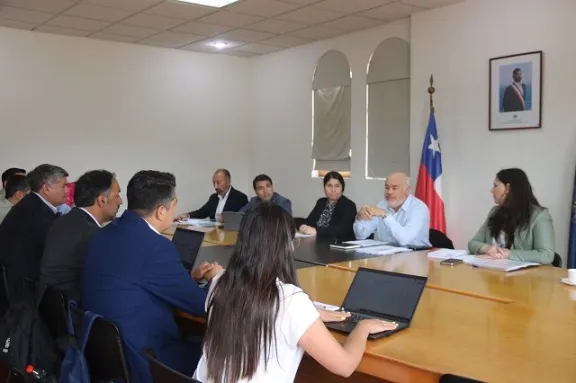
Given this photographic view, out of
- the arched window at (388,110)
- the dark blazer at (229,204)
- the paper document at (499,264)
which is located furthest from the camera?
the dark blazer at (229,204)

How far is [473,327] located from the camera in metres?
1.95

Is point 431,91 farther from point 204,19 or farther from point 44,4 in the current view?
point 44,4

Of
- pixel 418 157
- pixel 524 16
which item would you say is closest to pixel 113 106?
pixel 418 157

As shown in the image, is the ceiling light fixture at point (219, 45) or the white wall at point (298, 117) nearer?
the white wall at point (298, 117)

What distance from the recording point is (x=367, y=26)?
597 cm

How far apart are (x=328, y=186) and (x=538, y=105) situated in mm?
1813

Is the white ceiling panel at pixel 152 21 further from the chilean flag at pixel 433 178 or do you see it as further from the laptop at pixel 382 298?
the laptop at pixel 382 298

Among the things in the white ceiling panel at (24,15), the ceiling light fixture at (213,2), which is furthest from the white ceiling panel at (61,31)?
the ceiling light fixture at (213,2)

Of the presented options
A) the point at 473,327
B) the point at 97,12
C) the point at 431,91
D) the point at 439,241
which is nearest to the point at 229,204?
the point at 97,12

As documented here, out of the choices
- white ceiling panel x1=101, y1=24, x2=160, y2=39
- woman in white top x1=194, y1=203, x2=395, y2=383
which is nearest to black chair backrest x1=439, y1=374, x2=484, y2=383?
woman in white top x1=194, y1=203, x2=395, y2=383

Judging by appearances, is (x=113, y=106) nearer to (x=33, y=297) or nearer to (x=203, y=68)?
(x=203, y=68)

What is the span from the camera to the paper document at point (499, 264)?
9.81ft

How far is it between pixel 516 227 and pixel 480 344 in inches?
73.1

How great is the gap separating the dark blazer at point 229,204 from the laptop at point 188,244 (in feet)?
9.50
